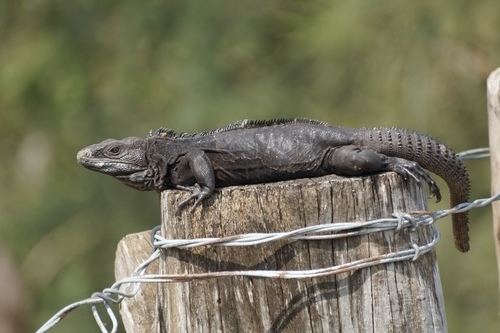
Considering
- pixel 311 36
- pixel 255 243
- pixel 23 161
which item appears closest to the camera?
pixel 255 243

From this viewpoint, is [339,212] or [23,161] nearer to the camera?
[339,212]

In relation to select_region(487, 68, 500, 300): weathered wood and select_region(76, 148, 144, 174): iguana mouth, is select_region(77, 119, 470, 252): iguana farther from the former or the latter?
select_region(487, 68, 500, 300): weathered wood

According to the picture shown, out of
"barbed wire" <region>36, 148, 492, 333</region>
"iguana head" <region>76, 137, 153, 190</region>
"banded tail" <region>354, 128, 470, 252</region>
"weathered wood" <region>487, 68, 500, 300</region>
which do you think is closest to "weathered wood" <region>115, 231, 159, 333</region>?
"iguana head" <region>76, 137, 153, 190</region>

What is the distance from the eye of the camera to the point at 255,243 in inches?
134

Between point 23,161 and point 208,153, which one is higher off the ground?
point 23,161

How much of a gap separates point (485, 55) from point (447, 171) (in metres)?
6.59

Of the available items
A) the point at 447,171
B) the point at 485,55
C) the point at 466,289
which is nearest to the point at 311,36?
the point at 485,55

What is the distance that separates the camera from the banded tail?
405cm

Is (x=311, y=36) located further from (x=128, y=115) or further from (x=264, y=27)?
(x=128, y=115)

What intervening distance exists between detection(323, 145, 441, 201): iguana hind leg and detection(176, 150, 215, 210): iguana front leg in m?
0.44

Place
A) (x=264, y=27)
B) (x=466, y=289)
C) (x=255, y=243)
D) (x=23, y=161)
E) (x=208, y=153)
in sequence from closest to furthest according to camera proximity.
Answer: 1. (x=255, y=243)
2. (x=208, y=153)
3. (x=466, y=289)
4. (x=264, y=27)
5. (x=23, y=161)

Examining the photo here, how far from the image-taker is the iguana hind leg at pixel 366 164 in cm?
370

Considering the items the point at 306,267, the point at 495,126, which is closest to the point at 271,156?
the point at 306,267

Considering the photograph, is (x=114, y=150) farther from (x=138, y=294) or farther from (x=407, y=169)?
(x=407, y=169)
